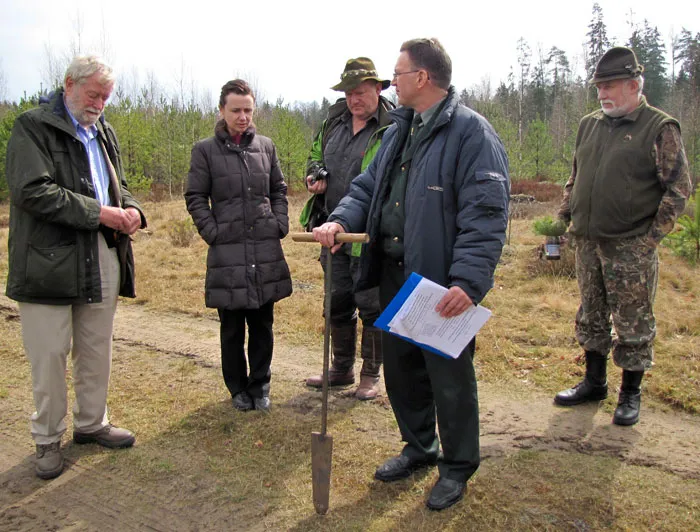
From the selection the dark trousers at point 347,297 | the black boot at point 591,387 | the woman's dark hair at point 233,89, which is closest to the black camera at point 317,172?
the dark trousers at point 347,297

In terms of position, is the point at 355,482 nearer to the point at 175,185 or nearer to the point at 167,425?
the point at 167,425

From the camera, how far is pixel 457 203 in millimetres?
2672

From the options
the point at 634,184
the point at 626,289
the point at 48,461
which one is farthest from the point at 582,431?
the point at 48,461

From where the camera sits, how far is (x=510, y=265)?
8.53 meters

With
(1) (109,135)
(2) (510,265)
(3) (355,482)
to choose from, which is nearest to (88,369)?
(1) (109,135)

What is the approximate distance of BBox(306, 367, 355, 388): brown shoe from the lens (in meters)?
4.40

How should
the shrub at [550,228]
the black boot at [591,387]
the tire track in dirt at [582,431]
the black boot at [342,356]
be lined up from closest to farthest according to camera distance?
the tire track in dirt at [582,431] → the black boot at [591,387] → the black boot at [342,356] → the shrub at [550,228]

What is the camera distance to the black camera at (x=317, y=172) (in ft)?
13.7

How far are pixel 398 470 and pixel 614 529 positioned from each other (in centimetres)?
105

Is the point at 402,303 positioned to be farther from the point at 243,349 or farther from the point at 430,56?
the point at 243,349

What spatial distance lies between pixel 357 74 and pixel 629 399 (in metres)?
2.77

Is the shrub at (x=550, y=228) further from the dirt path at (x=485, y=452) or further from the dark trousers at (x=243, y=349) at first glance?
the dark trousers at (x=243, y=349)

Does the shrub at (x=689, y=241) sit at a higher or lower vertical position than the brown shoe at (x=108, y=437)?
higher

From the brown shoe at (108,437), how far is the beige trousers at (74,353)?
4cm
